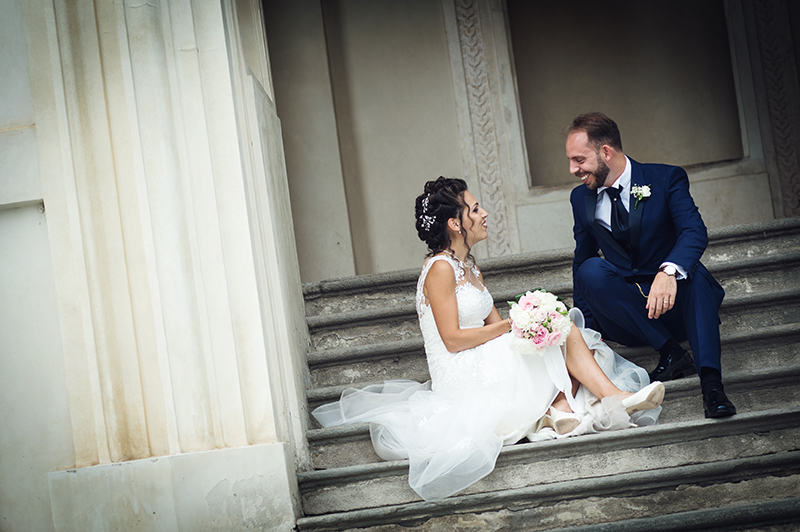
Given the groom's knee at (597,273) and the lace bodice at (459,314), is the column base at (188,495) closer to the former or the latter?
the lace bodice at (459,314)

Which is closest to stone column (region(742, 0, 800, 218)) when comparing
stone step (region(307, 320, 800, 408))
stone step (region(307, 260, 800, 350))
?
stone step (region(307, 260, 800, 350))

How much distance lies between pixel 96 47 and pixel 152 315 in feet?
3.80

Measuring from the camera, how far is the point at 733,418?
107 inches

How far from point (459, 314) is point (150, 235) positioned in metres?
1.42

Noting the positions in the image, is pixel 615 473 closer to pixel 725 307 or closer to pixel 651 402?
pixel 651 402

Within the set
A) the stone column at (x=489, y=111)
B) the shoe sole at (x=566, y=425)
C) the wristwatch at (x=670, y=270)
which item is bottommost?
the shoe sole at (x=566, y=425)

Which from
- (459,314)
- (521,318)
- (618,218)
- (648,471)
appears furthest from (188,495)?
(618,218)

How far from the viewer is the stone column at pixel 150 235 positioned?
287 cm

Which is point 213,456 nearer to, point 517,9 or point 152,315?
point 152,315

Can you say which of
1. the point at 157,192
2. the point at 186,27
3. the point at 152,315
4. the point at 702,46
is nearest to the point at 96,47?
the point at 186,27

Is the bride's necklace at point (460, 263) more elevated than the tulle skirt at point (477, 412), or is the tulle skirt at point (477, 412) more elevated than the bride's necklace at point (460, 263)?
the bride's necklace at point (460, 263)

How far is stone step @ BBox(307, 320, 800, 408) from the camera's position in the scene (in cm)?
323

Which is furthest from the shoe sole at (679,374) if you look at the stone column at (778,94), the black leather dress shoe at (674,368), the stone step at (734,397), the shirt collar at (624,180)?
the stone column at (778,94)

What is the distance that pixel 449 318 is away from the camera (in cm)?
318
